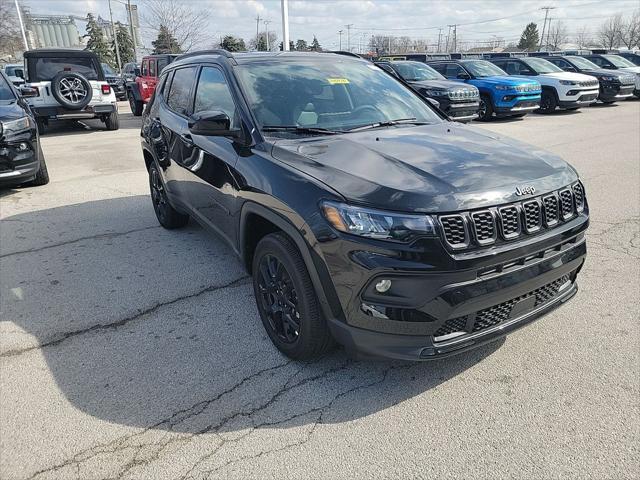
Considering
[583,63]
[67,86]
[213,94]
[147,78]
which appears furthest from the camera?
[583,63]

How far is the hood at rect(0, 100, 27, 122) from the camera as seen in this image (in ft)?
21.8

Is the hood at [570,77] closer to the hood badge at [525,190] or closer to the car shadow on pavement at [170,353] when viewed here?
the car shadow on pavement at [170,353]

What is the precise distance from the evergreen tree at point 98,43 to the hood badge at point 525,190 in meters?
65.0

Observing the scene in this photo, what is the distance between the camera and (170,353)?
3.13m

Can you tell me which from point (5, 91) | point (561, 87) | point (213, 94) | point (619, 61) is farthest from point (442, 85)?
point (619, 61)

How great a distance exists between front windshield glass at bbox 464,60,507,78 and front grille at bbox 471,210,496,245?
46.9 ft

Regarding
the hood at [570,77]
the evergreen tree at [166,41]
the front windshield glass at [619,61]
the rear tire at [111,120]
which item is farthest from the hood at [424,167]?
the evergreen tree at [166,41]

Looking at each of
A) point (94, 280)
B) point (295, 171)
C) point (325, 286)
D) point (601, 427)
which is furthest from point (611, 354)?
point (94, 280)

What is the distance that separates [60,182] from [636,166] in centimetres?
973

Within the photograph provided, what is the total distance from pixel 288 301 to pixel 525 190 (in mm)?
1453

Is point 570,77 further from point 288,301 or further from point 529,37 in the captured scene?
point 529,37

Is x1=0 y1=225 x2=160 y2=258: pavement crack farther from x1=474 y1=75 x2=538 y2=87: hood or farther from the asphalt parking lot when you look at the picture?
x1=474 y1=75 x2=538 y2=87: hood

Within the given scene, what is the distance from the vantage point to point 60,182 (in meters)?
7.81

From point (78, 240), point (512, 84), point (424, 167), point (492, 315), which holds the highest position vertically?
point (424, 167)
